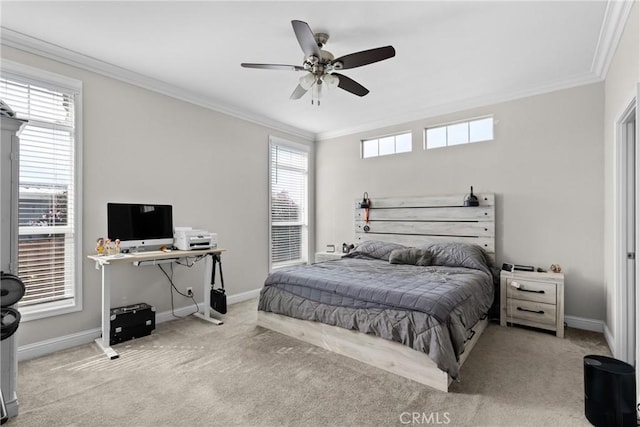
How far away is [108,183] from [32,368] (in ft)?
5.69

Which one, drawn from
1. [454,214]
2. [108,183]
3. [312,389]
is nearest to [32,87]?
[108,183]

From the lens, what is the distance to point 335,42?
2.82m

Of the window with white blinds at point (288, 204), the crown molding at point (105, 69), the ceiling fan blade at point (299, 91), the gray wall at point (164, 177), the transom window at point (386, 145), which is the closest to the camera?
the crown molding at point (105, 69)

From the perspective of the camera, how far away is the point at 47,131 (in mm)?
2941

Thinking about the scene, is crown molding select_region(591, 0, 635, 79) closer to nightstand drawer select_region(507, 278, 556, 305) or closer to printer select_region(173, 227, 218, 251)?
nightstand drawer select_region(507, 278, 556, 305)

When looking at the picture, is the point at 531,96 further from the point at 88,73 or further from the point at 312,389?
the point at 88,73

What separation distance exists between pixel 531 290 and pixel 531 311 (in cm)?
22

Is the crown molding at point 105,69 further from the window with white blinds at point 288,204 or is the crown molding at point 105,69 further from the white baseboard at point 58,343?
the white baseboard at point 58,343

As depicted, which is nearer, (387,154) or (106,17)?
(106,17)

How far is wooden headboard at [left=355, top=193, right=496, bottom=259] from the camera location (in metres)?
4.02

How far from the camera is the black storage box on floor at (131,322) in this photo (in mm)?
3031

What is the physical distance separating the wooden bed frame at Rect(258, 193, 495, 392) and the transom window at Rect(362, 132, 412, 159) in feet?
2.58

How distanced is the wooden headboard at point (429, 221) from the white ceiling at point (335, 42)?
1398 millimetres

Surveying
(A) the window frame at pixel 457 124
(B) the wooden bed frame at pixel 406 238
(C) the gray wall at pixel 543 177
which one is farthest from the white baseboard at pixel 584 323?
(A) the window frame at pixel 457 124
